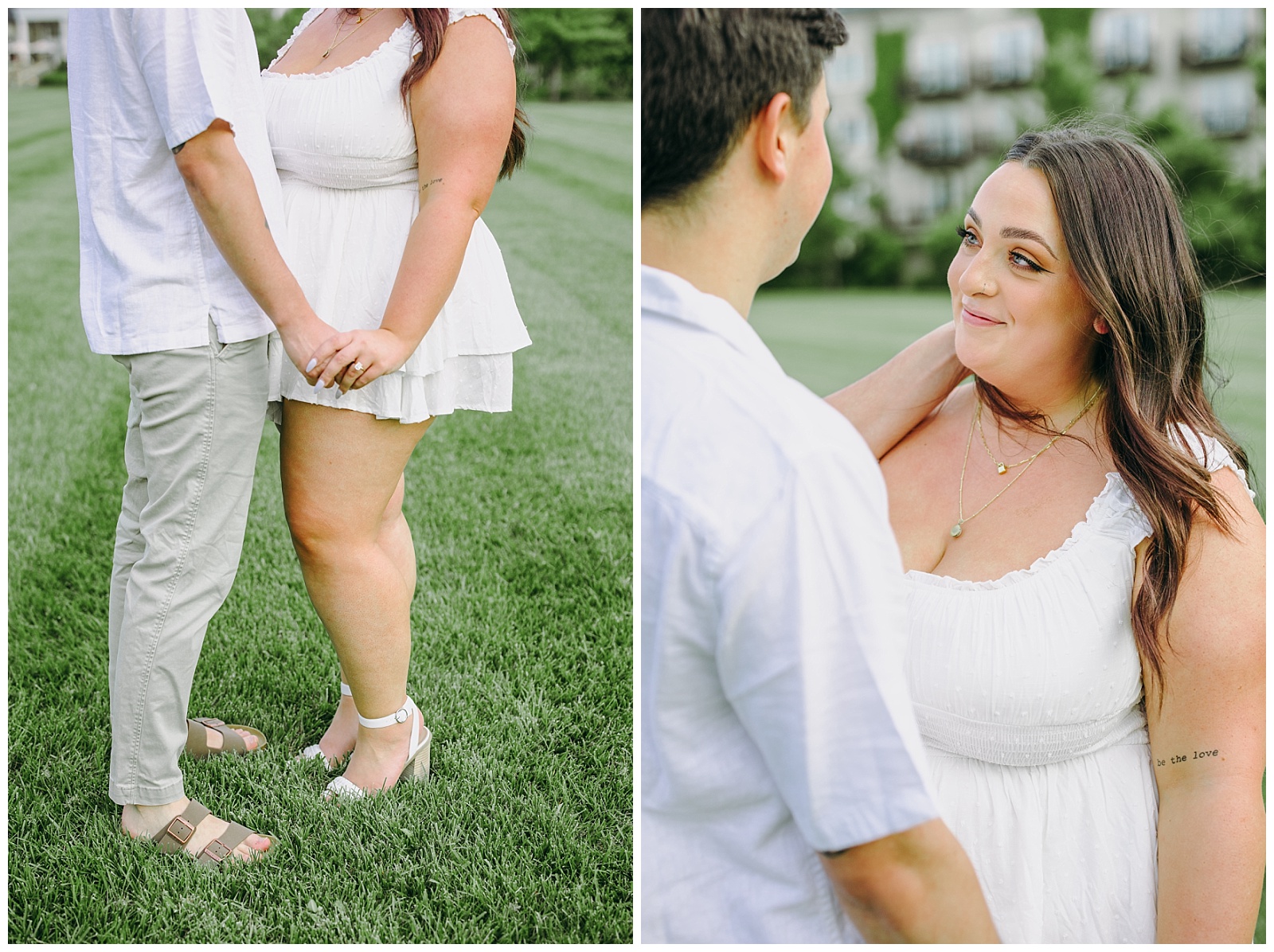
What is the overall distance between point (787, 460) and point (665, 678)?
0.28 m

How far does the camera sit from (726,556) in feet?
3.21

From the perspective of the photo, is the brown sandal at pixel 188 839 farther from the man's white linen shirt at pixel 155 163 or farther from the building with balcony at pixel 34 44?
the building with balcony at pixel 34 44

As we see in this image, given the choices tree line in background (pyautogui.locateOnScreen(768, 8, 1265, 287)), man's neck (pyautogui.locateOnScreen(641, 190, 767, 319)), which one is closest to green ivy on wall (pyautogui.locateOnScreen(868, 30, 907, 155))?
tree line in background (pyautogui.locateOnScreen(768, 8, 1265, 287))

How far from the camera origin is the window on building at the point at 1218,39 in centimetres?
1176

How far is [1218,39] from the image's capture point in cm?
1288

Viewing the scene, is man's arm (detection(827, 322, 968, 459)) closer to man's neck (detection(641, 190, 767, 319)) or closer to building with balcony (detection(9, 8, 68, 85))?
man's neck (detection(641, 190, 767, 319))

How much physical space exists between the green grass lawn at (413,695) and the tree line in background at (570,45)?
0.21 m

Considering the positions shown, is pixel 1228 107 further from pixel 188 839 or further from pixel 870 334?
pixel 188 839

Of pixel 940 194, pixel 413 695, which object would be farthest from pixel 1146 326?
pixel 940 194

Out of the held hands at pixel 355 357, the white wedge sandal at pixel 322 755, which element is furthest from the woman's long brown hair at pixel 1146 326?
the white wedge sandal at pixel 322 755

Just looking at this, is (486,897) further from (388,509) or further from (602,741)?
(388,509)

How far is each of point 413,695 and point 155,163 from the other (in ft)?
4.39

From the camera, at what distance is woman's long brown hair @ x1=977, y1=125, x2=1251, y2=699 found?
1.46 meters

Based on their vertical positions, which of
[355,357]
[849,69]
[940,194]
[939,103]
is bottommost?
[940,194]
